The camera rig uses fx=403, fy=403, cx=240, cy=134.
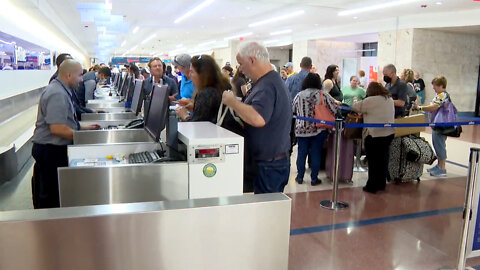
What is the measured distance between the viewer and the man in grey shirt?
9.90 ft

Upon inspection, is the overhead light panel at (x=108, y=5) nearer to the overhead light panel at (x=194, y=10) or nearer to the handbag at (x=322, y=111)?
the overhead light panel at (x=194, y=10)

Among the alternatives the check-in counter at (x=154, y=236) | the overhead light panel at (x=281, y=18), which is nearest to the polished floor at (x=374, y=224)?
the check-in counter at (x=154, y=236)

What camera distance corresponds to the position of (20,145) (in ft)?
19.0

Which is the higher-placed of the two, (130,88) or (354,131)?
(130,88)

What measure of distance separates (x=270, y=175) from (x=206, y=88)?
79cm

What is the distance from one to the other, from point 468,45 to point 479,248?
1273 cm

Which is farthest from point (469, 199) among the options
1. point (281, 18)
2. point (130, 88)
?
point (281, 18)

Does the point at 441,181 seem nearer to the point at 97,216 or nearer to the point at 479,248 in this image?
the point at 479,248

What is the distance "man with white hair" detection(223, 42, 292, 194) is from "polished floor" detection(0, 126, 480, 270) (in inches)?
37.2

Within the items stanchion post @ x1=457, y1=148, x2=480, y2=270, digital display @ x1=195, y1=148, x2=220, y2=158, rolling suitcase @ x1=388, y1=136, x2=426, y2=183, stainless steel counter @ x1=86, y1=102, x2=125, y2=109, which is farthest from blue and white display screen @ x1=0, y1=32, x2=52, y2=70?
stanchion post @ x1=457, y1=148, x2=480, y2=270

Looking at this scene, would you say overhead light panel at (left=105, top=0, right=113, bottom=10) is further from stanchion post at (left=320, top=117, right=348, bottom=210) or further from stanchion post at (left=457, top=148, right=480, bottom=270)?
stanchion post at (left=457, top=148, right=480, bottom=270)

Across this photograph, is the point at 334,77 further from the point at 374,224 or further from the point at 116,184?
the point at 116,184

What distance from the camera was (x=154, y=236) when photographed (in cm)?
79

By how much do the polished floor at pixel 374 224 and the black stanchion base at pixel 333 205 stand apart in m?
0.07
